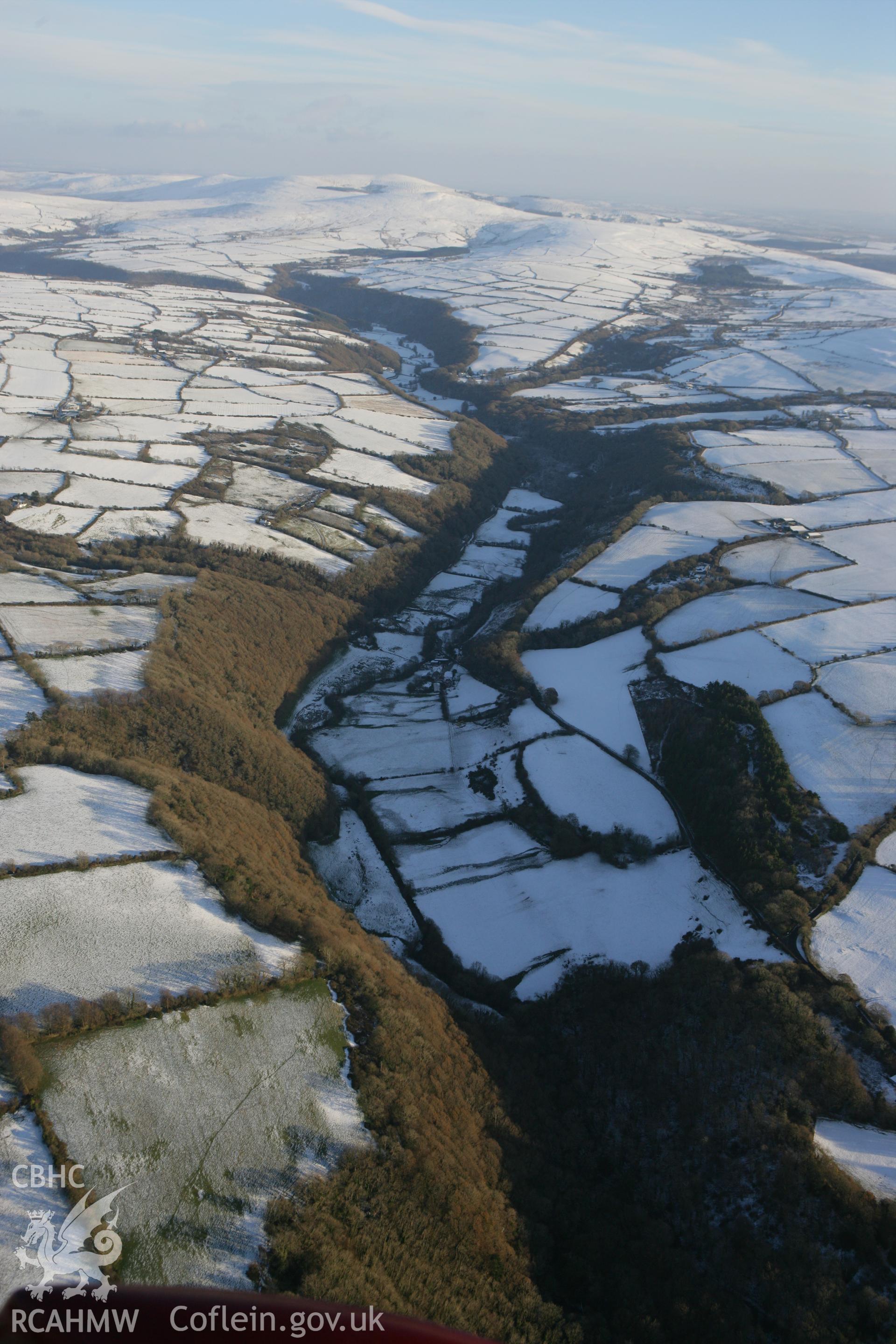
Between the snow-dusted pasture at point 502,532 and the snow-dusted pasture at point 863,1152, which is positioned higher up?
the snow-dusted pasture at point 502,532

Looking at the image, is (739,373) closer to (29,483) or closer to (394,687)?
(394,687)

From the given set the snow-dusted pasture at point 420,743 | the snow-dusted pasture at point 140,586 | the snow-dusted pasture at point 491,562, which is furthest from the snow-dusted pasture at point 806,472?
the snow-dusted pasture at point 140,586

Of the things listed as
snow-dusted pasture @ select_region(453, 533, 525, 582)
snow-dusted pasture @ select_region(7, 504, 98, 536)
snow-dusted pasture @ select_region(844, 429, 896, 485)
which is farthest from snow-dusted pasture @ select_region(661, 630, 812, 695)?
snow-dusted pasture @ select_region(7, 504, 98, 536)

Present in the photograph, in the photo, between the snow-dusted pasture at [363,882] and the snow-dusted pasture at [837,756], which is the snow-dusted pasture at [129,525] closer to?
the snow-dusted pasture at [363,882]

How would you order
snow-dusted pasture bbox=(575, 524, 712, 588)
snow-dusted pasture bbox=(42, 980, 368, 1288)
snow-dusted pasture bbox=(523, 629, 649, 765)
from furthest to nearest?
snow-dusted pasture bbox=(575, 524, 712, 588)
snow-dusted pasture bbox=(523, 629, 649, 765)
snow-dusted pasture bbox=(42, 980, 368, 1288)

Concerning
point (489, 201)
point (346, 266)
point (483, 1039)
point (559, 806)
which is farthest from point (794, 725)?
point (489, 201)

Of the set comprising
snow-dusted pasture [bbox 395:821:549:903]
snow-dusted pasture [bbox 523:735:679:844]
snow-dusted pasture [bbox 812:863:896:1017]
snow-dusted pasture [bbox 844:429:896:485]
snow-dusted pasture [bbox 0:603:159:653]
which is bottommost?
snow-dusted pasture [bbox 395:821:549:903]

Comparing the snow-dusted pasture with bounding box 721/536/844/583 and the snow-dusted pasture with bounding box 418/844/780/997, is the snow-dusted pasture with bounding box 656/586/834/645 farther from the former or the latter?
the snow-dusted pasture with bounding box 418/844/780/997
